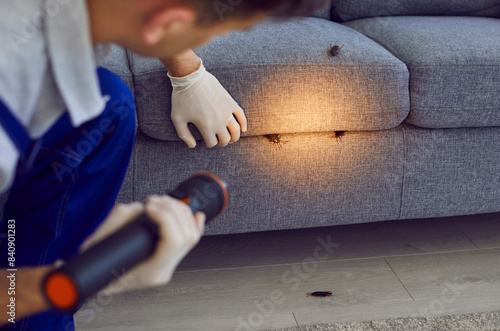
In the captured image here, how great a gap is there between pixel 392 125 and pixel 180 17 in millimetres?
845

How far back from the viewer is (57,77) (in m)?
0.52

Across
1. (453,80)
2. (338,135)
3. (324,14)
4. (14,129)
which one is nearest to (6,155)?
(14,129)

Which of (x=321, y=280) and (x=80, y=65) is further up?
(x=80, y=65)

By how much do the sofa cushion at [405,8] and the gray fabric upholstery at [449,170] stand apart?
583 mm

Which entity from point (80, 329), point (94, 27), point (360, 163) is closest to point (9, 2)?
point (94, 27)

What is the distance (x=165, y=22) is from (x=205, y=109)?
609 millimetres

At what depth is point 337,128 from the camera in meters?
1.22

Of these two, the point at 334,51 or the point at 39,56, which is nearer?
the point at 39,56

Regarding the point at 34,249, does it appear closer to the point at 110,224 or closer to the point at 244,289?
the point at 110,224

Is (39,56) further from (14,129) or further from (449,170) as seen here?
(449,170)

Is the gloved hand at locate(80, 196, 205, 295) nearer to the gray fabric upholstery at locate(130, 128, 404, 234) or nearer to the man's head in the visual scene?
the man's head

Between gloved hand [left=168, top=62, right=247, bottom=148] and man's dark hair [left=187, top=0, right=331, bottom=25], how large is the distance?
1.82ft

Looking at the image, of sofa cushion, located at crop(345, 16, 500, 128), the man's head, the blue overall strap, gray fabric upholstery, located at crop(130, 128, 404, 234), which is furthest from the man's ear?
sofa cushion, located at crop(345, 16, 500, 128)

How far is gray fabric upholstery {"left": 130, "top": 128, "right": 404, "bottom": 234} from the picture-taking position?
119 cm
